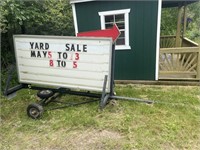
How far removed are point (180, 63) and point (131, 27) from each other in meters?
1.69

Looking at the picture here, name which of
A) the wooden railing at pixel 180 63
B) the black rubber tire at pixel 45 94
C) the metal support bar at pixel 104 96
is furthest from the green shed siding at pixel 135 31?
the black rubber tire at pixel 45 94

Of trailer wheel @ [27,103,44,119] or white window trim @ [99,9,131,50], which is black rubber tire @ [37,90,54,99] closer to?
trailer wheel @ [27,103,44,119]

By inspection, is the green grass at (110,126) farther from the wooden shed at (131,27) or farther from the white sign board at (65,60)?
the wooden shed at (131,27)

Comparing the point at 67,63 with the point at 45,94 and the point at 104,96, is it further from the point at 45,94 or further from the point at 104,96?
the point at 104,96

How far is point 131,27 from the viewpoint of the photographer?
6199 mm

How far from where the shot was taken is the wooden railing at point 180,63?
241 inches

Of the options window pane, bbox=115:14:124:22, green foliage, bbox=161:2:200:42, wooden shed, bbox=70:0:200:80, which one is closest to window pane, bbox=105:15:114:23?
wooden shed, bbox=70:0:200:80

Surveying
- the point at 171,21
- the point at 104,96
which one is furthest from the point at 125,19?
the point at 171,21

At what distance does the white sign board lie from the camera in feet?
14.0

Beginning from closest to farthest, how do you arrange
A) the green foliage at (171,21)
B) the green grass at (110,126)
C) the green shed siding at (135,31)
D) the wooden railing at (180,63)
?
the green grass at (110,126)
the green shed siding at (135,31)
the wooden railing at (180,63)
the green foliage at (171,21)

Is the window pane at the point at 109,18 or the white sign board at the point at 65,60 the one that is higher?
the window pane at the point at 109,18

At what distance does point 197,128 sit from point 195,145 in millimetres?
526

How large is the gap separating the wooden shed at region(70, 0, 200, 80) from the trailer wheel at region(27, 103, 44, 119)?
2.96 metres

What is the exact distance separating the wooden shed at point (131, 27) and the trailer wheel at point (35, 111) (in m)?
2.96
